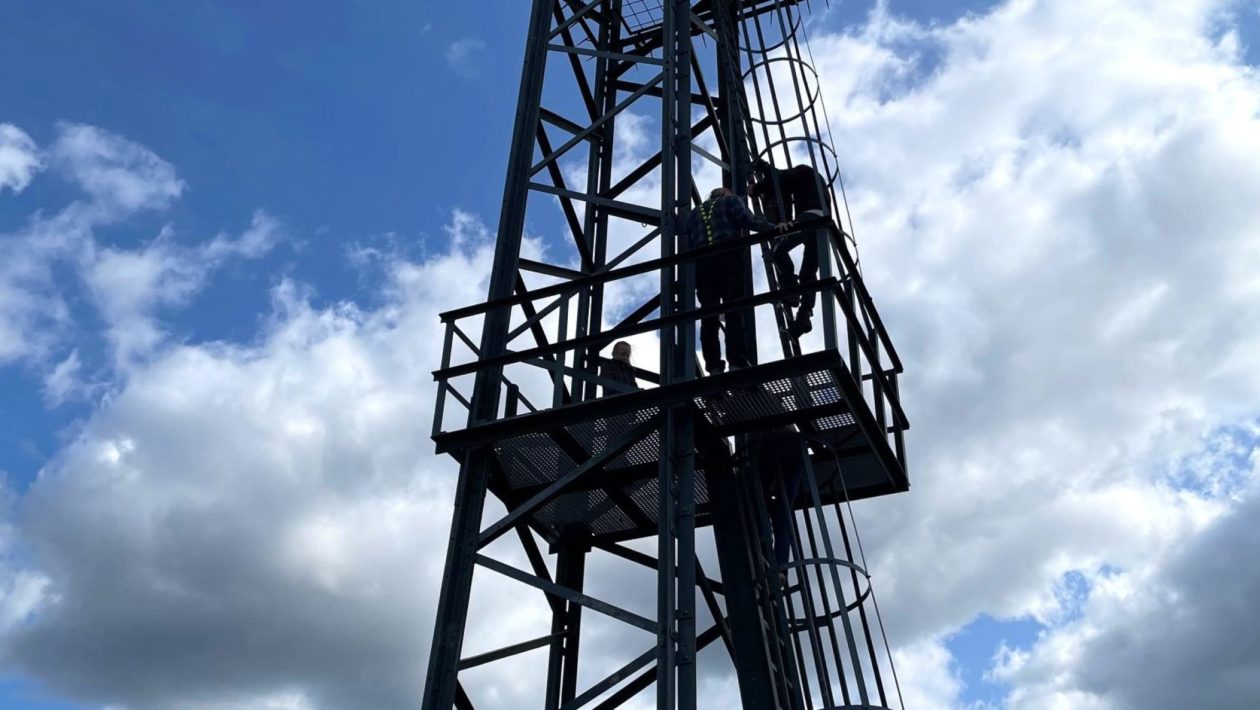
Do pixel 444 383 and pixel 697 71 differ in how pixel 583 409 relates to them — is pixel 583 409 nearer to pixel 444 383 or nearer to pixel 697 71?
Answer: pixel 444 383

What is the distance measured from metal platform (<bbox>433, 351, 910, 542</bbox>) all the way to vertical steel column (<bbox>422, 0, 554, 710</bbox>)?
429 mm

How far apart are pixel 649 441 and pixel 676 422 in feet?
1.81

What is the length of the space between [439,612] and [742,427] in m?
3.18

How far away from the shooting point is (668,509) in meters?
9.89

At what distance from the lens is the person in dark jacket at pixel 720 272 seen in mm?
11602

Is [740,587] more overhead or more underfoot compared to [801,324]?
more underfoot

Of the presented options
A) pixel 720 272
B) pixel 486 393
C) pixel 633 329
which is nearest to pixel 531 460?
pixel 486 393

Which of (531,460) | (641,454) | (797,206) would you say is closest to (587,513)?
(531,460)

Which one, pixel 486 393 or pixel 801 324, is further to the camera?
pixel 801 324

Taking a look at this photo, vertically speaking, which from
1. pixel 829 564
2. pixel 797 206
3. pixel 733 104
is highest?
pixel 733 104

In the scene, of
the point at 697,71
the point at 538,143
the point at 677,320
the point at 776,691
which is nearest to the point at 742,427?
the point at 677,320

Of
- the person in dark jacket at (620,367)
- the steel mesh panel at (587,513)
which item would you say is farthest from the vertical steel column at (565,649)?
the person in dark jacket at (620,367)

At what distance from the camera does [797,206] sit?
13367 mm

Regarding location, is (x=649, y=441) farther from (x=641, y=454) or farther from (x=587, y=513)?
(x=587, y=513)
